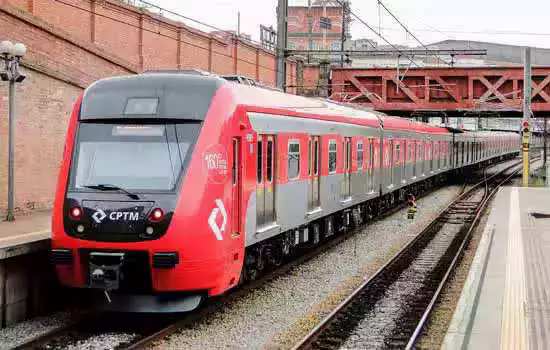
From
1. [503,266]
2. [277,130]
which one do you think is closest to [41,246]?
[277,130]

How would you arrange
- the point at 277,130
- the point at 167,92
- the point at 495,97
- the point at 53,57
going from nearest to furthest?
the point at 167,92 < the point at 277,130 < the point at 53,57 < the point at 495,97

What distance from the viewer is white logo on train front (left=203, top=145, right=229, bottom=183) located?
882 cm

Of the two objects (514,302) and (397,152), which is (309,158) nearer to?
(514,302)

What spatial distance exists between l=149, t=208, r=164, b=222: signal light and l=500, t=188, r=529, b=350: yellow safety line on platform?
379 cm

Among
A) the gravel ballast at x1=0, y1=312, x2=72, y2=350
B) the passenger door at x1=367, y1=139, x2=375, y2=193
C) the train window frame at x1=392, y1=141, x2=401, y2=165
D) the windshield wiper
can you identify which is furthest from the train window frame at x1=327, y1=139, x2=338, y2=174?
the train window frame at x1=392, y1=141, x2=401, y2=165

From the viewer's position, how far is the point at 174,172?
8.71m

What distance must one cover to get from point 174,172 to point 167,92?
3.50ft

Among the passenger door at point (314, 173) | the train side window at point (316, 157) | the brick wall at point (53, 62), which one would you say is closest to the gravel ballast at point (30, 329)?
the passenger door at point (314, 173)

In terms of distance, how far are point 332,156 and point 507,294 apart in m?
5.45

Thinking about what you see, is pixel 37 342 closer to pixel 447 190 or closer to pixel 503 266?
pixel 503 266

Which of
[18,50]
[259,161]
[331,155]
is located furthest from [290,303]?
[18,50]

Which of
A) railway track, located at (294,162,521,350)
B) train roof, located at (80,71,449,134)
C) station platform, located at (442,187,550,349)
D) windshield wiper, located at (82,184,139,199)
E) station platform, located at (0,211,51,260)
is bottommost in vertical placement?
railway track, located at (294,162,521,350)

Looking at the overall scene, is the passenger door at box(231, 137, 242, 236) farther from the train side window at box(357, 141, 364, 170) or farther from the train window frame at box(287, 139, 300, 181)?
the train side window at box(357, 141, 364, 170)

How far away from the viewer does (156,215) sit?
848 centimetres
